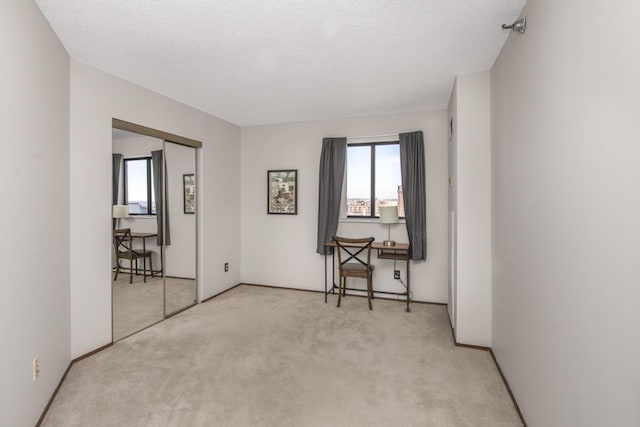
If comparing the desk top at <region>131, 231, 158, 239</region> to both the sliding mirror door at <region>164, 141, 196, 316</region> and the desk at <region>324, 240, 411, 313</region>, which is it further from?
the desk at <region>324, 240, 411, 313</region>

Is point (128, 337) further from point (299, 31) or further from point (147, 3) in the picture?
point (299, 31)

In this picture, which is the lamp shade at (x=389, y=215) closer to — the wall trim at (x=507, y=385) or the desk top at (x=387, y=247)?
the desk top at (x=387, y=247)

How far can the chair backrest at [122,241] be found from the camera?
2994mm

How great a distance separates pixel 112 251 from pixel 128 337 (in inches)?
34.7

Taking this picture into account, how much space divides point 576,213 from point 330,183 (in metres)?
3.30

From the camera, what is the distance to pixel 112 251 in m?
2.93

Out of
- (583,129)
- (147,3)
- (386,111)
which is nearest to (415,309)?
(386,111)

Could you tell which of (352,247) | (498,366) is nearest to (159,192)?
(352,247)

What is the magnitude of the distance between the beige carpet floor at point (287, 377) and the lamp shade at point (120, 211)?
120cm

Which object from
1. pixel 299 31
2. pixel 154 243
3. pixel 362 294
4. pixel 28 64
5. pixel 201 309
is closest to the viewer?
pixel 28 64

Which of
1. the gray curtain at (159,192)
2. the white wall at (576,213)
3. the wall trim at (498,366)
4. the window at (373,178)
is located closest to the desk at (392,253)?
the window at (373,178)

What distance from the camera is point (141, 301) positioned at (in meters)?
3.36

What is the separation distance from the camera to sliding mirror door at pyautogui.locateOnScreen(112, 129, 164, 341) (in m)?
3.01

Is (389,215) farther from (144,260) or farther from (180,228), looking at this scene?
(144,260)
